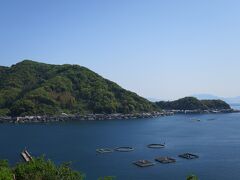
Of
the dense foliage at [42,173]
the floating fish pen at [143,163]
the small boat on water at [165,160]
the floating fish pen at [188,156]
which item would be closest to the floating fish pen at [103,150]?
the small boat on water at [165,160]

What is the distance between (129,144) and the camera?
144 meters

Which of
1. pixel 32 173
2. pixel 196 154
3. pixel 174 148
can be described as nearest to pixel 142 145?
pixel 174 148

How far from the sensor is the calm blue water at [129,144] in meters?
98.3

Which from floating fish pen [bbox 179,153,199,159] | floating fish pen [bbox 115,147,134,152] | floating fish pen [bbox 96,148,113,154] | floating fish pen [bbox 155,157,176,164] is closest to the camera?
floating fish pen [bbox 155,157,176,164]

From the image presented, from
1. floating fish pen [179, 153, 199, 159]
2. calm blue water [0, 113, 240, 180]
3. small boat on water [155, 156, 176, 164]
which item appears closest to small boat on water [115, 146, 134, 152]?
calm blue water [0, 113, 240, 180]

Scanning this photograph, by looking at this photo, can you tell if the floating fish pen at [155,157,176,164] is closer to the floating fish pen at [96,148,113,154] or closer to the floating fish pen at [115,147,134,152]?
the floating fish pen at [115,147,134,152]

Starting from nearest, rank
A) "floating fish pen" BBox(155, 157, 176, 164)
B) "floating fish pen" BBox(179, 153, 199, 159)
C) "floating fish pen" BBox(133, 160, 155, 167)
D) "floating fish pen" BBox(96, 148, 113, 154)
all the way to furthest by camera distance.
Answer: "floating fish pen" BBox(133, 160, 155, 167)
"floating fish pen" BBox(155, 157, 176, 164)
"floating fish pen" BBox(179, 153, 199, 159)
"floating fish pen" BBox(96, 148, 113, 154)

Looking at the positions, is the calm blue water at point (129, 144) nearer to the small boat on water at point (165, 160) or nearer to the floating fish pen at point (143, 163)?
the floating fish pen at point (143, 163)

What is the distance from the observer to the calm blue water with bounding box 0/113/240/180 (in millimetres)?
98312

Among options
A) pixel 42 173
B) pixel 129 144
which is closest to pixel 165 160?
pixel 129 144

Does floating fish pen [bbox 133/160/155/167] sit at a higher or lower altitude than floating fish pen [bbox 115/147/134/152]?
lower

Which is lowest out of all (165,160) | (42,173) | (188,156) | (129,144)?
(165,160)

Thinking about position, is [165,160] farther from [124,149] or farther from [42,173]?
[42,173]

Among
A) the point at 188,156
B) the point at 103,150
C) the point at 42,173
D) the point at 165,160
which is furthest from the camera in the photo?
the point at 103,150
